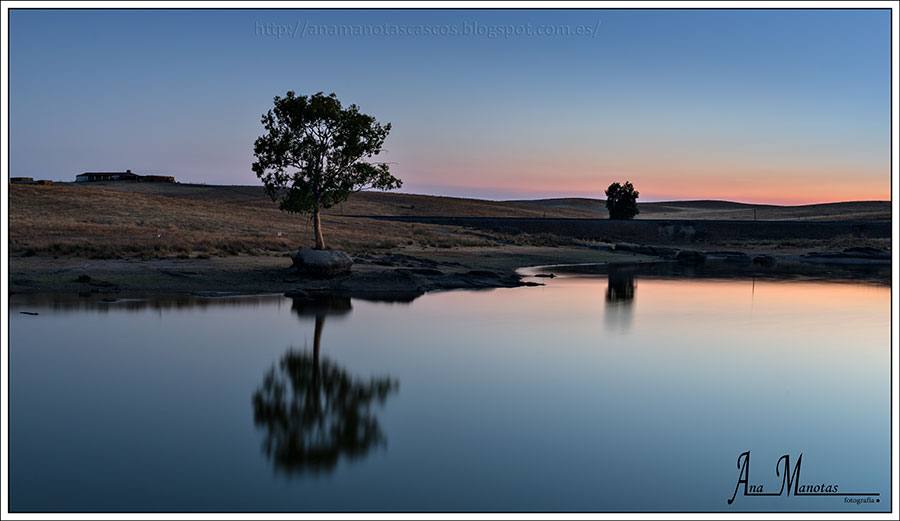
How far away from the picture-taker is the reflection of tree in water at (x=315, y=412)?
45.1 ft

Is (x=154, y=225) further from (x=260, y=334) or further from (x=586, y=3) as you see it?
(x=586, y=3)

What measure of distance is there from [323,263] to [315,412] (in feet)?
72.2

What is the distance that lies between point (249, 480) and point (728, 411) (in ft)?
29.8

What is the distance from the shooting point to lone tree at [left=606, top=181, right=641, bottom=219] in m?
120

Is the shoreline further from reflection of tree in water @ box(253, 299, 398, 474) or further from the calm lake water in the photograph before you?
reflection of tree in water @ box(253, 299, 398, 474)

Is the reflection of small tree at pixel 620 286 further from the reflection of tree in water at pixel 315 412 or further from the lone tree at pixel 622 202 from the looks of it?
the lone tree at pixel 622 202

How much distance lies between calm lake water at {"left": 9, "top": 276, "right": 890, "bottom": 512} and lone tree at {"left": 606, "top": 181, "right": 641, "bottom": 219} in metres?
89.6

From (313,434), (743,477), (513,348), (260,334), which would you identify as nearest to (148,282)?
(260,334)

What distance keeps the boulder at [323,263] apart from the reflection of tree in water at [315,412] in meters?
15.5

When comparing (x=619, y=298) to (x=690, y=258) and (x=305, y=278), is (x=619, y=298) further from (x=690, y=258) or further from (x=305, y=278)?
(x=690, y=258)

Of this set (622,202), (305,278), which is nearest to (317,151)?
(305,278)

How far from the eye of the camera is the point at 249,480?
12328mm

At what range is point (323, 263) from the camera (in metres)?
38.3

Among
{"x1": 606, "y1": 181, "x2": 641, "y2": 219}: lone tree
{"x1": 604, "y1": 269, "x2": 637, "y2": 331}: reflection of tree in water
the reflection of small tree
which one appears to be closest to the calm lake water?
{"x1": 604, "y1": 269, "x2": 637, "y2": 331}: reflection of tree in water
